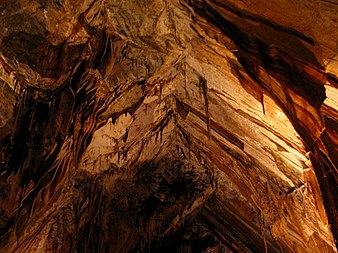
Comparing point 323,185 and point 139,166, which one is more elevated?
point 323,185

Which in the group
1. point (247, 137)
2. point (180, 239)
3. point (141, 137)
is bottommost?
point (180, 239)

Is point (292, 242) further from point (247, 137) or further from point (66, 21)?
point (66, 21)

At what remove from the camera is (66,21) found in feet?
9.44

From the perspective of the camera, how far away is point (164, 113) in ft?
14.4

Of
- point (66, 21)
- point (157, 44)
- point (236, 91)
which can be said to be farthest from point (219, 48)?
point (66, 21)

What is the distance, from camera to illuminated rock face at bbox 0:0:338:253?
1.97 m

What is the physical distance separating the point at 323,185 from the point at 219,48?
1.14 metres

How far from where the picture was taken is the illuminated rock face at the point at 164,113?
1.97 m

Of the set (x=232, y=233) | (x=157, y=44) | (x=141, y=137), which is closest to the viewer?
(x=157, y=44)

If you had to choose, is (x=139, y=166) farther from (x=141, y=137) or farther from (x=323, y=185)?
(x=323, y=185)

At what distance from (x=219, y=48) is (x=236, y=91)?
0.42 m

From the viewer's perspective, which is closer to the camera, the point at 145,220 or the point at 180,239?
the point at 145,220

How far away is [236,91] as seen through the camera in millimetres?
2744

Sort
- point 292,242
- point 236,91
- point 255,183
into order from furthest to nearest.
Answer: point 255,183
point 292,242
point 236,91
